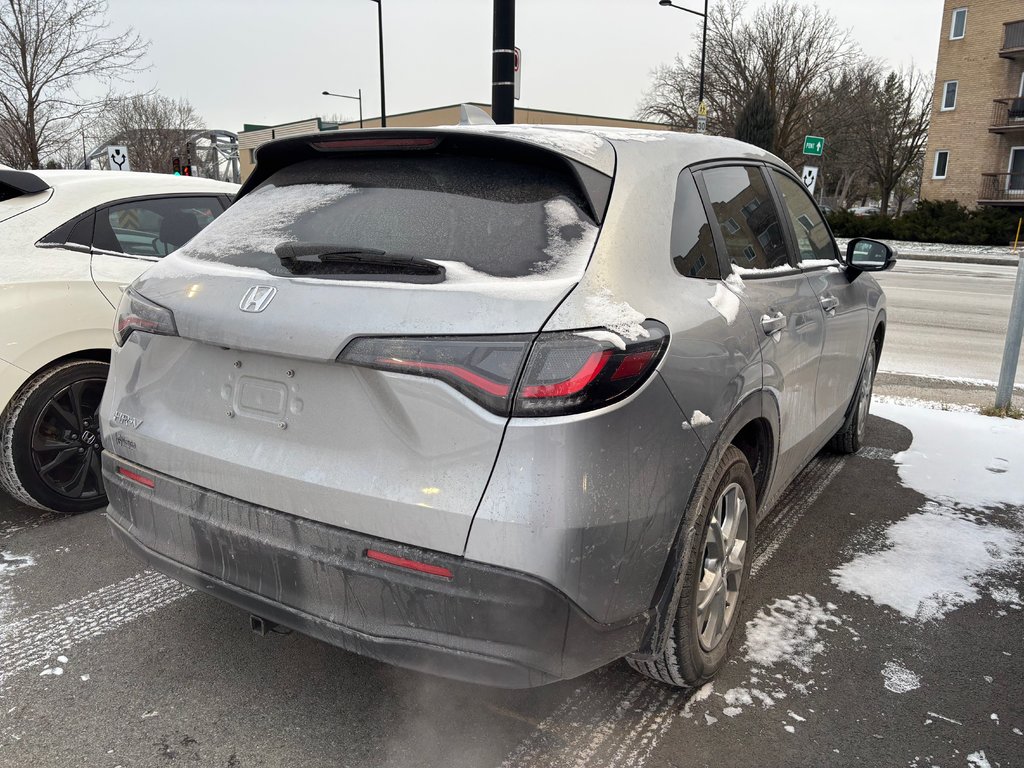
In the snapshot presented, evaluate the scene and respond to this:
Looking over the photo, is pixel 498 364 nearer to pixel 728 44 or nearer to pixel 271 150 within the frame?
pixel 271 150

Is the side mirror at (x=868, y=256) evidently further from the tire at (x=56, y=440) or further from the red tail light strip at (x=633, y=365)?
the tire at (x=56, y=440)

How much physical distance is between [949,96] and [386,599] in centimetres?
4465

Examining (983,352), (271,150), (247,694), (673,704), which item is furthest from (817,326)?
(983,352)

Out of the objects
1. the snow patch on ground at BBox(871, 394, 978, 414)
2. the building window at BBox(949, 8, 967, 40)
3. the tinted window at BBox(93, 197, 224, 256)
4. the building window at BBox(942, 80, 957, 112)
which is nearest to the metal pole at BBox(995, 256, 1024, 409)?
the snow patch on ground at BBox(871, 394, 978, 414)

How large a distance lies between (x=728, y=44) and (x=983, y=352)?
38.4 meters

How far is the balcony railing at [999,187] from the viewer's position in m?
36.5

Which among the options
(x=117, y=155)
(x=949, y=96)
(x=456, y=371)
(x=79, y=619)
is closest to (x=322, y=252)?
(x=456, y=371)

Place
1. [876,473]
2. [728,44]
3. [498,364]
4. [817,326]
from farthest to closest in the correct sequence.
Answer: [728,44] < [876,473] < [817,326] < [498,364]

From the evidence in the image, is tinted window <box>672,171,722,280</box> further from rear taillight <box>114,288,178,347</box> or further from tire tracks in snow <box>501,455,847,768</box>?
rear taillight <box>114,288,178,347</box>

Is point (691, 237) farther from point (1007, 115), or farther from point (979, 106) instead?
point (979, 106)

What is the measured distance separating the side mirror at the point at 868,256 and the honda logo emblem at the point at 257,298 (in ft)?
9.99

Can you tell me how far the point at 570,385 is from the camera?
1823 mm

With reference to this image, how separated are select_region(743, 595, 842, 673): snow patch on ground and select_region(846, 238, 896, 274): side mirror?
1780 millimetres

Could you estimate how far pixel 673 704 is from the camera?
8.34ft
